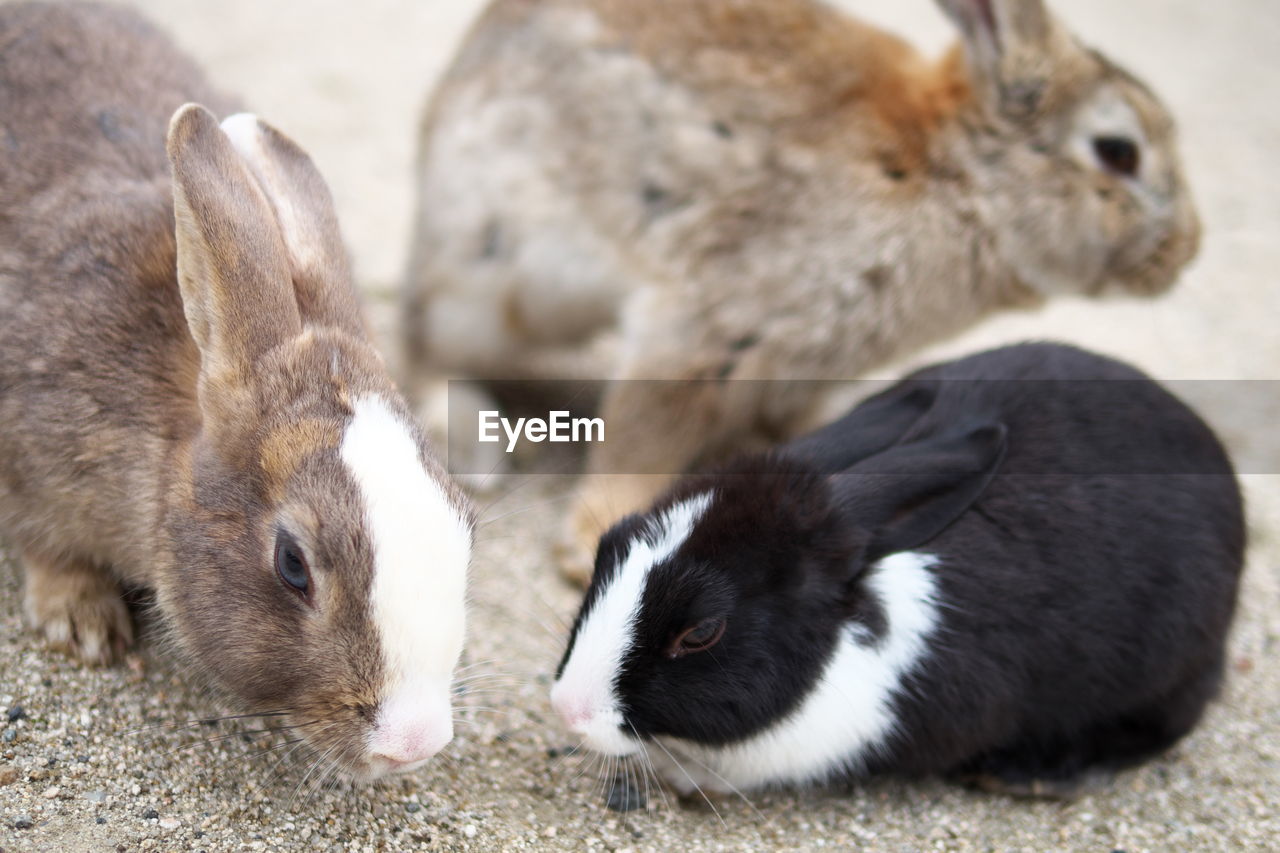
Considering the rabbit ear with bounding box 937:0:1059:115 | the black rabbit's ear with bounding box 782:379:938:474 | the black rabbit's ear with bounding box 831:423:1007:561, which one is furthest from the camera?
the rabbit ear with bounding box 937:0:1059:115

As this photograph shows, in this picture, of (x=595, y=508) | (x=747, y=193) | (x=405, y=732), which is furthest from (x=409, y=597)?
(x=747, y=193)

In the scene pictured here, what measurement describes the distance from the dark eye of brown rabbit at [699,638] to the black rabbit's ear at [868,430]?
589 mm

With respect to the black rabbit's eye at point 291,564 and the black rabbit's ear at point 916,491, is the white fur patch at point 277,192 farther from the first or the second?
the black rabbit's ear at point 916,491

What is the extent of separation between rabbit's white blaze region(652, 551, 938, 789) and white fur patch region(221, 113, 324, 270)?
1.57m

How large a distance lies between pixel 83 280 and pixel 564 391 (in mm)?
2828

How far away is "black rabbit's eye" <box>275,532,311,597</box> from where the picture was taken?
2625mm

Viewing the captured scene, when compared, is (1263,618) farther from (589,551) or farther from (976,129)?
(589,551)

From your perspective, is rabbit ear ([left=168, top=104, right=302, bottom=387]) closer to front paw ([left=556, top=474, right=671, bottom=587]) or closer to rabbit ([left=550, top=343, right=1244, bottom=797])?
rabbit ([left=550, top=343, right=1244, bottom=797])

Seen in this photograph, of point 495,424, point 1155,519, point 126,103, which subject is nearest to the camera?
point 1155,519

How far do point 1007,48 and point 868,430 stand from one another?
1978 millimetres

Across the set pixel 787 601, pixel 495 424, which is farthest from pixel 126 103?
pixel 787 601

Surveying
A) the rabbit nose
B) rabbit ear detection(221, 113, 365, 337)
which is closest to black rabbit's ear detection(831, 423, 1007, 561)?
the rabbit nose

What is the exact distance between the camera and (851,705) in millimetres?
3229

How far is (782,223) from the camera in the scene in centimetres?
454
